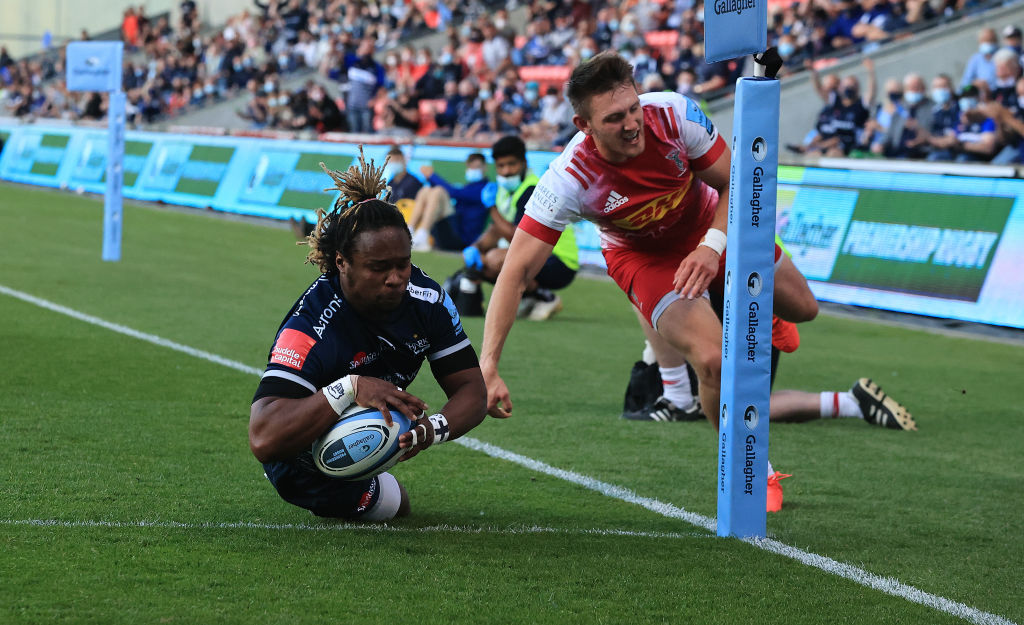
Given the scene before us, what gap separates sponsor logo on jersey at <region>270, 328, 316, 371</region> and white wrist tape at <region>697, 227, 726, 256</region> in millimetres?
1806

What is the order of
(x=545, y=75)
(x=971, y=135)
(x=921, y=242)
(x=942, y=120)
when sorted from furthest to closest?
(x=545, y=75) < (x=942, y=120) < (x=971, y=135) < (x=921, y=242)

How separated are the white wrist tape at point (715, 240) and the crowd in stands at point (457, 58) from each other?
1160cm

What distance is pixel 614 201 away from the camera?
613 cm

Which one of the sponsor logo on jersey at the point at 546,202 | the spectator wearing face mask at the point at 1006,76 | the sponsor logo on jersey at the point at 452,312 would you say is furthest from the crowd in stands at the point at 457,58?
the sponsor logo on jersey at the point at 452,312

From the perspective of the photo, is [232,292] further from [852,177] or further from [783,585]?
[783,585]

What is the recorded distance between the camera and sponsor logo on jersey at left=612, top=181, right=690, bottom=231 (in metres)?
6.21

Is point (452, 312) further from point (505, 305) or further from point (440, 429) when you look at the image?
point (440, 429)

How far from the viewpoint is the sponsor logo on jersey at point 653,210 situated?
6215mm

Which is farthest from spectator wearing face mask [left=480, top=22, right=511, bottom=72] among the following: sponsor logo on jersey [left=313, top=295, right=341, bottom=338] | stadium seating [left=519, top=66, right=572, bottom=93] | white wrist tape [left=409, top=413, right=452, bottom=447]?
white wrist tape [left=409, top=413, right=452, bottom=447]

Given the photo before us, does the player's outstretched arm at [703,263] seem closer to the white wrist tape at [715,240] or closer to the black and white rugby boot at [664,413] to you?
the white wrist tape at [715,240]

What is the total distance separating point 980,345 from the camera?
12555mm

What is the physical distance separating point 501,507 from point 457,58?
23.2 metres

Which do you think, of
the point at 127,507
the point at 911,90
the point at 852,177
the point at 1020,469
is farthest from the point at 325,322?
the point at 911,90

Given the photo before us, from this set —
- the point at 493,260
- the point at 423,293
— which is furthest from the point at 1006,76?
the point at 423,293
